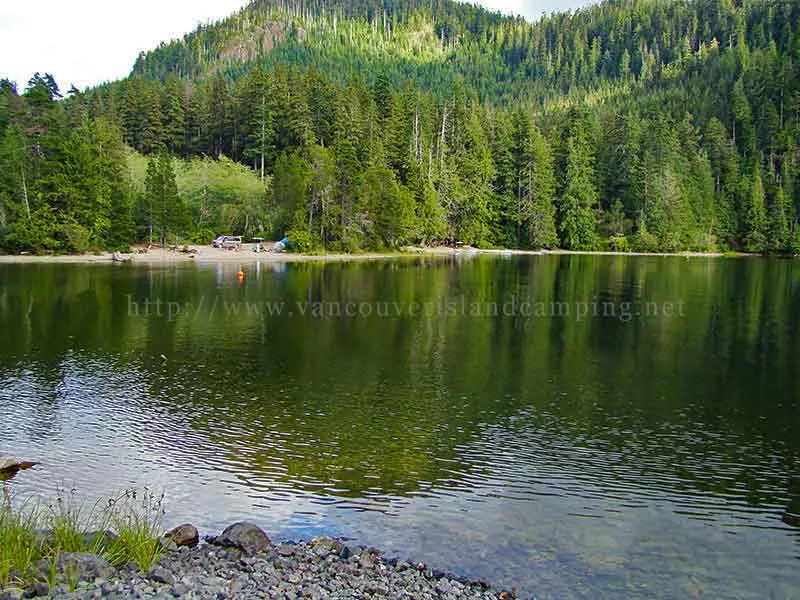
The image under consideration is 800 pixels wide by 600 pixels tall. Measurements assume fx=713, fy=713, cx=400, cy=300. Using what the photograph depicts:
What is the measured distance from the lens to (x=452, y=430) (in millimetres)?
18281

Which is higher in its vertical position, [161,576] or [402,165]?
[402,165]

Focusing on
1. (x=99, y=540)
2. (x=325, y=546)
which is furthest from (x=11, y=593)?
(x=325, y=546)

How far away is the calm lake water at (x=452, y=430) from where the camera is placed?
12.1m

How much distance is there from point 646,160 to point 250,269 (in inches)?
3123

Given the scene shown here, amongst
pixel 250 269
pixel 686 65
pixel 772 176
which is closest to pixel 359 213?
pixel 250 269

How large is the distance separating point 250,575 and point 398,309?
1252 inches

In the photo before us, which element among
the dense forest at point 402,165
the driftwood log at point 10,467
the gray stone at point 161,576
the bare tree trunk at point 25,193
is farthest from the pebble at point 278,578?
the dense forest at point 402,165

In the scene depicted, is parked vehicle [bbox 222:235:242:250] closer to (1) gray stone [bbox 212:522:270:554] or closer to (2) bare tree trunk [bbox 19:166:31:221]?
(2) bare tree trunk [bbox 19:166:31:221]

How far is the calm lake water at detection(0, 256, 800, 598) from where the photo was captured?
12125 millimetres

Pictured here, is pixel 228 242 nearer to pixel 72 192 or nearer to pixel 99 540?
pixel 72 192

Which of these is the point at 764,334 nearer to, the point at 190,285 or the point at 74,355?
the point at 74,355

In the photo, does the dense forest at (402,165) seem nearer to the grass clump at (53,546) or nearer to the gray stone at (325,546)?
the grass clump at (53,546)

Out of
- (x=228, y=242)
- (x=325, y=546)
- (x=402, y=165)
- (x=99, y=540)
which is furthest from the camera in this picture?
(x=402, y=165)

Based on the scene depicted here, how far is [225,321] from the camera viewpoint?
3519 centimetres
